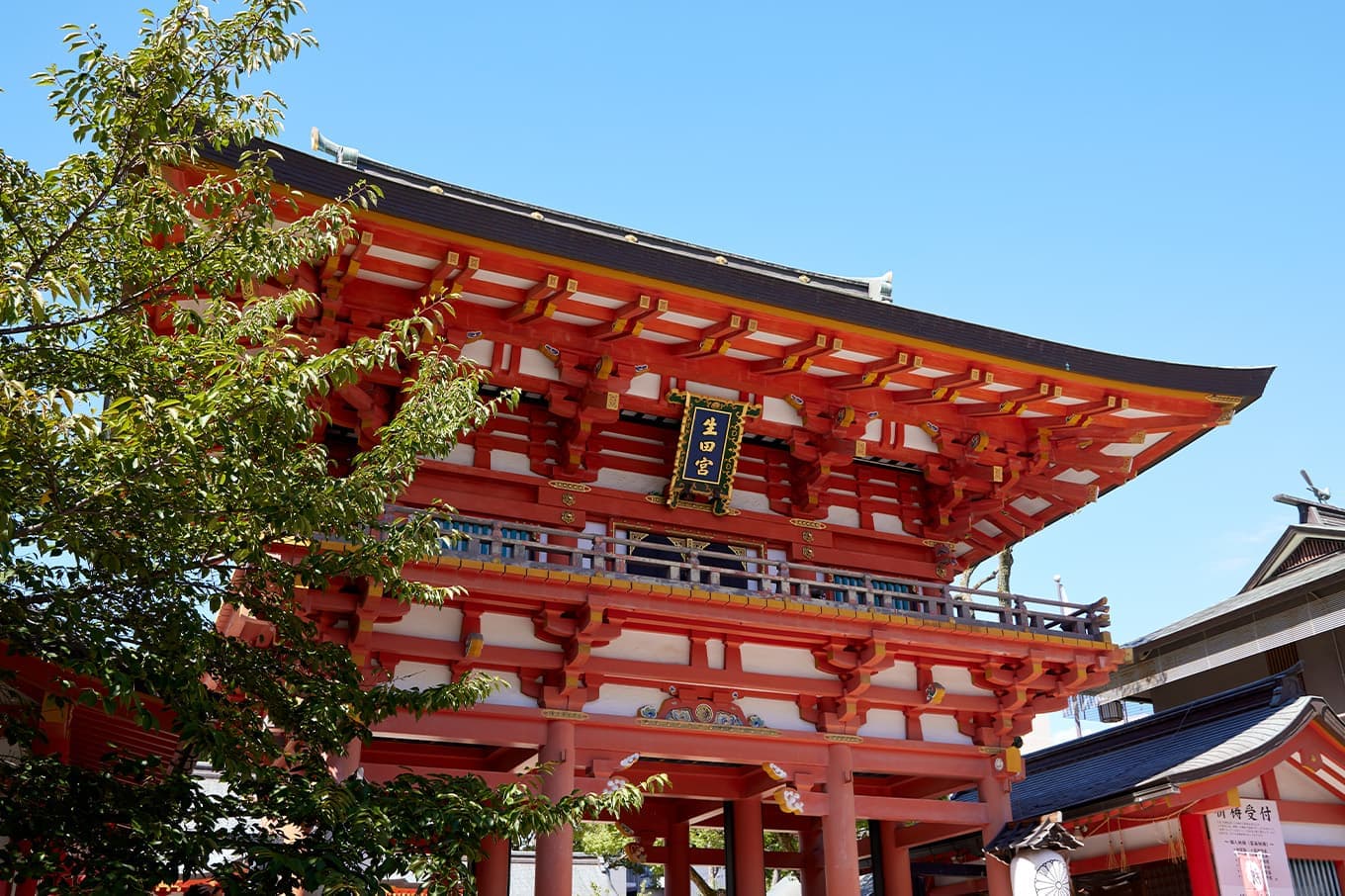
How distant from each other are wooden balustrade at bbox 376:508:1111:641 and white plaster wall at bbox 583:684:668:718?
126cm

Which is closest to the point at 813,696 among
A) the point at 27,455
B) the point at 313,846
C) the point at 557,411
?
the point at 557,411

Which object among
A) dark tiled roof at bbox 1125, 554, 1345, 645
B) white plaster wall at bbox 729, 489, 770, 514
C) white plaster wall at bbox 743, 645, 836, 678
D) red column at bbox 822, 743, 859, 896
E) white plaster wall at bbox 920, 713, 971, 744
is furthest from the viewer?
dark tiled roof at bbox 1125, 554, 1345, 645

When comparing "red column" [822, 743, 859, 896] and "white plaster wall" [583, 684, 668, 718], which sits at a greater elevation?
"white plaster wall" [583, 684, 668, 718]

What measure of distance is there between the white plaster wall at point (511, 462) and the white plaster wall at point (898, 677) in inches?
190

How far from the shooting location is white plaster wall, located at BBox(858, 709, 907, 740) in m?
13.8

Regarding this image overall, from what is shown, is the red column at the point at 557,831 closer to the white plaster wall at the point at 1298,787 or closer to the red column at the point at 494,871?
the red column at the point at 494,871

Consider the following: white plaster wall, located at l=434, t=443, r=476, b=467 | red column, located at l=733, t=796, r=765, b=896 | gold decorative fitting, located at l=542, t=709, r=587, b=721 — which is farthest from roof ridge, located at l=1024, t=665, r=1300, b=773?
white plaster wall, located at l=434, t=443, r=476, b=467

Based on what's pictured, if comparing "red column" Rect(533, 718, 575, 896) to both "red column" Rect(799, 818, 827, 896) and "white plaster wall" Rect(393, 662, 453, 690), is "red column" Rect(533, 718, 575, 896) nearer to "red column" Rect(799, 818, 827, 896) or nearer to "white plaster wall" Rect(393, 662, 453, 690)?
"white plaster wall" Rect(393, 662, 453, 690)

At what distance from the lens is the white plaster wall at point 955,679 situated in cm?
1421

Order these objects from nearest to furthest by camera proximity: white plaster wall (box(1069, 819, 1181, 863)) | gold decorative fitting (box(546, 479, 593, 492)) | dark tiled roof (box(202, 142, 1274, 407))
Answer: dark tiled roof (box(202, 142, 1274, 407))
gold decorative fitting (box(546, 479, 593, 492))
white plaster wall (box(1069, 819, 1181, 863))

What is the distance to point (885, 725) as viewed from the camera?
1392cm

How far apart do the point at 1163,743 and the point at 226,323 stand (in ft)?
47.0

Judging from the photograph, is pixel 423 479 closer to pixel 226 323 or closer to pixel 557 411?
pixel 557 411

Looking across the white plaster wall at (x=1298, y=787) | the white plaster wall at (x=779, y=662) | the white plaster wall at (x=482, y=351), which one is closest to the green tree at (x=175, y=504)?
the white plaster wall at (x=482, y=351)
